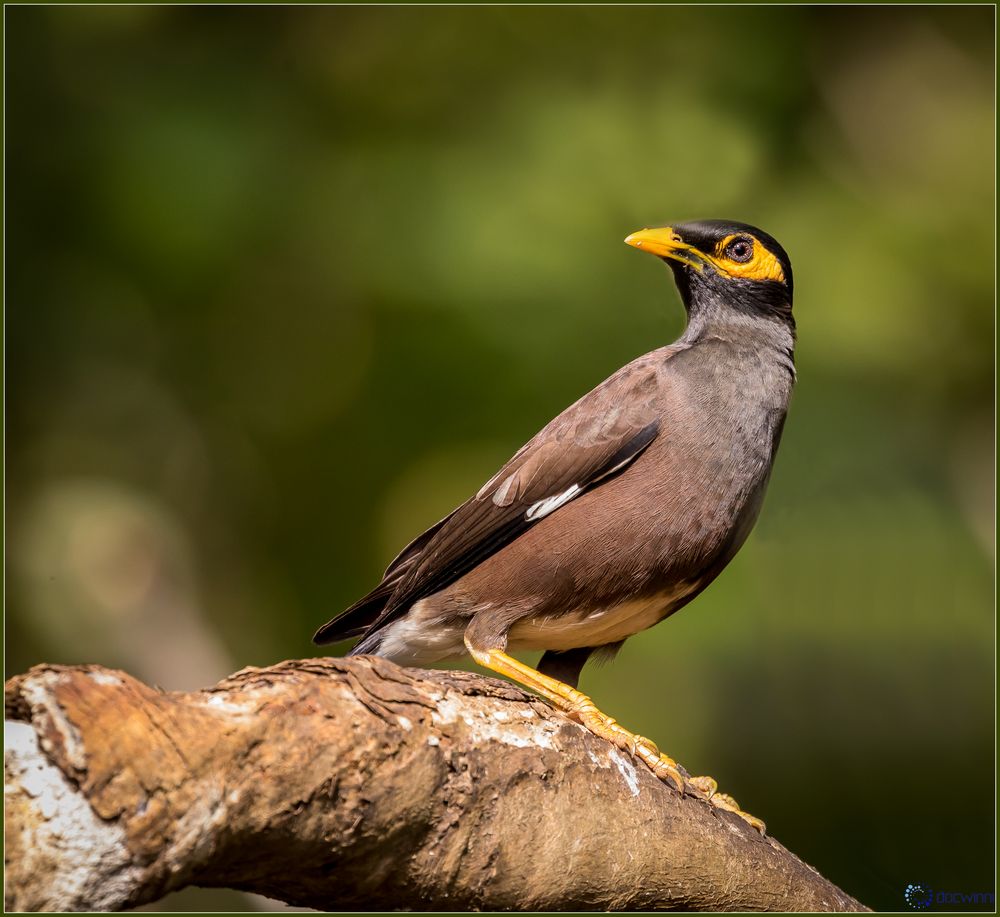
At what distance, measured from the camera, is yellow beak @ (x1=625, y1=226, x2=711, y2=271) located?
16.0 feet

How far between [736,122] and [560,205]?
1.42 meters

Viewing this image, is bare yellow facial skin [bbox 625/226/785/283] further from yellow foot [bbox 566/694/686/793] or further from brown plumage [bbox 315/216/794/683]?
yellow foot [bbox 566/694/686/793]

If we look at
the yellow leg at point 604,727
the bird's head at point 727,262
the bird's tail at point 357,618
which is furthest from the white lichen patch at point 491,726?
the bird's head at point 727,262

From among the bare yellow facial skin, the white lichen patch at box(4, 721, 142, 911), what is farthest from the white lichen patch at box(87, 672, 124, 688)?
the bare yellow facial skin

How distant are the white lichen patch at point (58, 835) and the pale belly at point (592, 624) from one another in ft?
6.75

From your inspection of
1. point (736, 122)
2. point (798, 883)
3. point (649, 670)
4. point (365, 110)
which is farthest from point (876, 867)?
point (365, 110)

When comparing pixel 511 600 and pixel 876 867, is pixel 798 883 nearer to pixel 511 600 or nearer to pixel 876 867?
pixel 511 600

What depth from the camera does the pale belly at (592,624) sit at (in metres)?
4.16

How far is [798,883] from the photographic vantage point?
3521 millimetres

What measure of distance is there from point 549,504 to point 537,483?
4.2 inches

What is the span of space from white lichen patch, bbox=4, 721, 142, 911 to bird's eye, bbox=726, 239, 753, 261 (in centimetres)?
339

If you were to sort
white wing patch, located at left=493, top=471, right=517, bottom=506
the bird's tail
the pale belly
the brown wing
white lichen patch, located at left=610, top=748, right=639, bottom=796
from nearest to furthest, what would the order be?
white lichen patch, located at left=610, top=748, right=639, bottom=796 → the pale belly → the brown wing → white wing patch, located at left=493, top=471, right=517, bottom=506 → the bird's tail

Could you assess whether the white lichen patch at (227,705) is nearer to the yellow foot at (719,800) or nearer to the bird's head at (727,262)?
the yellow foot at (719,800)

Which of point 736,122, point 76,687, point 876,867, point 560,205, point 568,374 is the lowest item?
point 876,867
